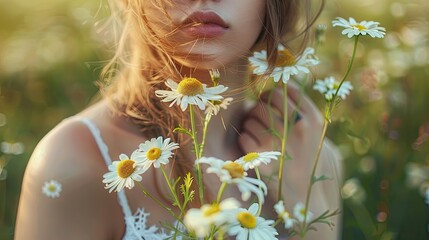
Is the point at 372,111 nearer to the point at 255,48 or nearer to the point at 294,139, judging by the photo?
the point at 294,139

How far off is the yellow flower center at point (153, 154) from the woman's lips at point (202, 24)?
0.27 metres

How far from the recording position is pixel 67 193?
47.3 inches

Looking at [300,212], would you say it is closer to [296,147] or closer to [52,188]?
[296,147]

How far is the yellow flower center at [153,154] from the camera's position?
0.86 meters

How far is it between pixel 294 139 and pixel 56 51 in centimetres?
163

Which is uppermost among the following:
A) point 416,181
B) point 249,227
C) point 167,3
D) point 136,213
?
point 167,3

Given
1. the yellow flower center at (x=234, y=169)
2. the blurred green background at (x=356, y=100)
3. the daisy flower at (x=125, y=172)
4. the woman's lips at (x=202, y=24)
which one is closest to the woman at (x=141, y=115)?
the woman's lips at (x=202, y=24)

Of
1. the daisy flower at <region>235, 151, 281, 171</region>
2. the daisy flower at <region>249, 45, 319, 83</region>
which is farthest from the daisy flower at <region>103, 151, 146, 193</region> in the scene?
the daisy flower at <region>249, 45, 319, 83</region>

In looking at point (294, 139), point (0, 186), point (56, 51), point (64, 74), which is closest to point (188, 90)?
point (294, 139)

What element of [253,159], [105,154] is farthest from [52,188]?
[253,159]

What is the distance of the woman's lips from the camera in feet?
3.54

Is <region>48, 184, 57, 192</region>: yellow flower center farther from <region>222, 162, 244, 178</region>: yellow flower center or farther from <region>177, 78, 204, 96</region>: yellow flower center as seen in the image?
<region>222, 162, 244, 178</region>: yellow flower center

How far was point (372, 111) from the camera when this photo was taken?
2.20m

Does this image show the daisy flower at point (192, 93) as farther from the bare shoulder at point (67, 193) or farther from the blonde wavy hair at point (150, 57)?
the bare shoulder at point (67, 193)
